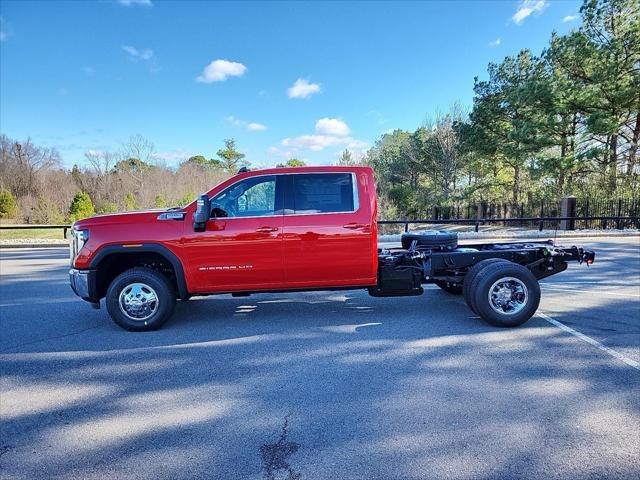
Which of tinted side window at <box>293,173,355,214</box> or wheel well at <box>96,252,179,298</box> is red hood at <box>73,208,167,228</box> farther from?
tinted side window at <box>293,173,355,214</box>

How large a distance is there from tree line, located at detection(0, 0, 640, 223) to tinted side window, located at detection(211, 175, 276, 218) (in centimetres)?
2281

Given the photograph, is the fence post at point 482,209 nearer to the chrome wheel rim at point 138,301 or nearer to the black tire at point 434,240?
the black tire at point 434,240

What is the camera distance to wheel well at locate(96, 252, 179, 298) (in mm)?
5016

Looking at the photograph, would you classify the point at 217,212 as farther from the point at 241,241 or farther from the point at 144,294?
the point at 144,294

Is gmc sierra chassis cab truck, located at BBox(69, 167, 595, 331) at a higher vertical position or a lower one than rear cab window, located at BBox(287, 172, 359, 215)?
lower

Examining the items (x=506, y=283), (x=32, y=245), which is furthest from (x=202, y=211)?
(x=32, y=245)

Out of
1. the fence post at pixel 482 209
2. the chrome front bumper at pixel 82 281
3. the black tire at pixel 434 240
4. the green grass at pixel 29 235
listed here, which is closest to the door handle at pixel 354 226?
the black tire at pixel 434 240

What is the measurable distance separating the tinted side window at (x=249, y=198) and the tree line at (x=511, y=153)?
22.8 metres

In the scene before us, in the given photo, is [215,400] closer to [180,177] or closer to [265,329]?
[265,329]

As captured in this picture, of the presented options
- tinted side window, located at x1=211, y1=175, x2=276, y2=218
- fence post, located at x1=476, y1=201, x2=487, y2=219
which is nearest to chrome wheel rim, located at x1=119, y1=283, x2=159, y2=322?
tinted side window, located at x1=211, y1=175, x2=276, y2=218

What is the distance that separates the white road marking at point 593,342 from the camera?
12.5 feet

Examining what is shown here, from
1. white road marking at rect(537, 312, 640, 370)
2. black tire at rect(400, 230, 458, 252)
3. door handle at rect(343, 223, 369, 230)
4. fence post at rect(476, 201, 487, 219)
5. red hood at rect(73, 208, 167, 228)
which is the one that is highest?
fence post at rect(476, 201, 487, 219)

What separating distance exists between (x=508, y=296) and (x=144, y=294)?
15.8 ft

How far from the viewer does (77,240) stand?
496 cm
